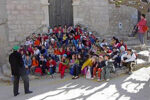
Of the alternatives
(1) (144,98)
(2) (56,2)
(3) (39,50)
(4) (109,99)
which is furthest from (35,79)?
(2) (56,2)

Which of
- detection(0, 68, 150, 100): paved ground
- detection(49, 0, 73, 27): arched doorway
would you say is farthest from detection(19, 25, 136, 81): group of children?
detection(49, 0, 73, 27): arched doorway

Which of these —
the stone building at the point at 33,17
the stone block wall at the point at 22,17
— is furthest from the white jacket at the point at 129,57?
the stone block wall at the point at 22,17

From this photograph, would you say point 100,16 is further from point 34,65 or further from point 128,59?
point 34,65

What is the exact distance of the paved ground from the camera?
6520mm

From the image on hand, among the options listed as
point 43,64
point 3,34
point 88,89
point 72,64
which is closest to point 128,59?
point 72,64

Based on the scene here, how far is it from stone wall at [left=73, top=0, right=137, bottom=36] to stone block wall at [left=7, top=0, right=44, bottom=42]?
81.1 inches

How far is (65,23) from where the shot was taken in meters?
12.6

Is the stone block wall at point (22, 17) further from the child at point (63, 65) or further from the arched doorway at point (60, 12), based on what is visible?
the child at point (63, 65)

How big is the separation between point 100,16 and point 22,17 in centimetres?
427

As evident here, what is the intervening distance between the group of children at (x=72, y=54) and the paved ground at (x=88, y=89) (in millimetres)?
414

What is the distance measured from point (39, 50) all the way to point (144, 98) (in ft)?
17.3

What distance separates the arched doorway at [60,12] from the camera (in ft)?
40.4

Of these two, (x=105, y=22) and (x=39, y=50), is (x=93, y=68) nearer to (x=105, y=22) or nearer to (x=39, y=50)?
(x=39, y=50)

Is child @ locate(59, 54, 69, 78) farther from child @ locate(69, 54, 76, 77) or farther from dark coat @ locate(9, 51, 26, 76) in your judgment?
dark coat @ locate(9, 51, 26, 76)
